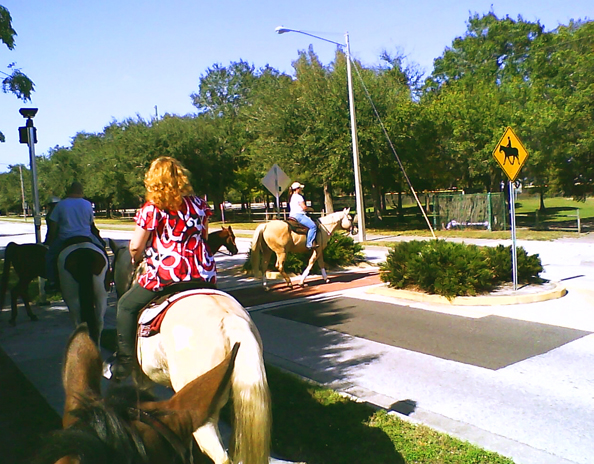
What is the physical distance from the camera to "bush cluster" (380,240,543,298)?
34.4 feet

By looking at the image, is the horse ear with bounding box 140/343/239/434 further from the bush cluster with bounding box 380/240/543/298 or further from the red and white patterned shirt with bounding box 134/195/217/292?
the bush cluster with bounding box 380/240/543/298

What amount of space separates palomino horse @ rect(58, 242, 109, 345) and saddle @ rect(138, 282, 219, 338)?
386cm

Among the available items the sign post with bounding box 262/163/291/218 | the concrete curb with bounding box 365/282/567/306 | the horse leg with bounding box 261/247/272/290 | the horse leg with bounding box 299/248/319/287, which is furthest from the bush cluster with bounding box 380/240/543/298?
the sign post with bounding box 262/163/291/218

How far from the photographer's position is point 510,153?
10680mm

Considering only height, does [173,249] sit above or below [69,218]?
below

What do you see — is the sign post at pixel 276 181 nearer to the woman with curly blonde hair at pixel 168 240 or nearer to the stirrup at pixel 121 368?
the stirrup at pixel 121 368

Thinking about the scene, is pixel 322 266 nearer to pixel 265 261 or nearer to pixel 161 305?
pixel 265 261

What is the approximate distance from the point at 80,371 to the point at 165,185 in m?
1.72

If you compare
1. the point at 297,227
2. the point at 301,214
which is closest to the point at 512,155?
the point at 301,214

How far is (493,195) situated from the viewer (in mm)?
27875

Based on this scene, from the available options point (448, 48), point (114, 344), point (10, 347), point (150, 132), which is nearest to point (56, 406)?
point (114, 344)

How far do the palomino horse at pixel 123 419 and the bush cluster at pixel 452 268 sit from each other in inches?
350

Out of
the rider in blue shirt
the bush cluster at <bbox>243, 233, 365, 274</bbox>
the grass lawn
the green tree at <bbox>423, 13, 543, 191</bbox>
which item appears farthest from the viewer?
the green tree at <bbox>423, 13, 543, 191</bbox>

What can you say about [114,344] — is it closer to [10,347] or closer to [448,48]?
[10,347]
